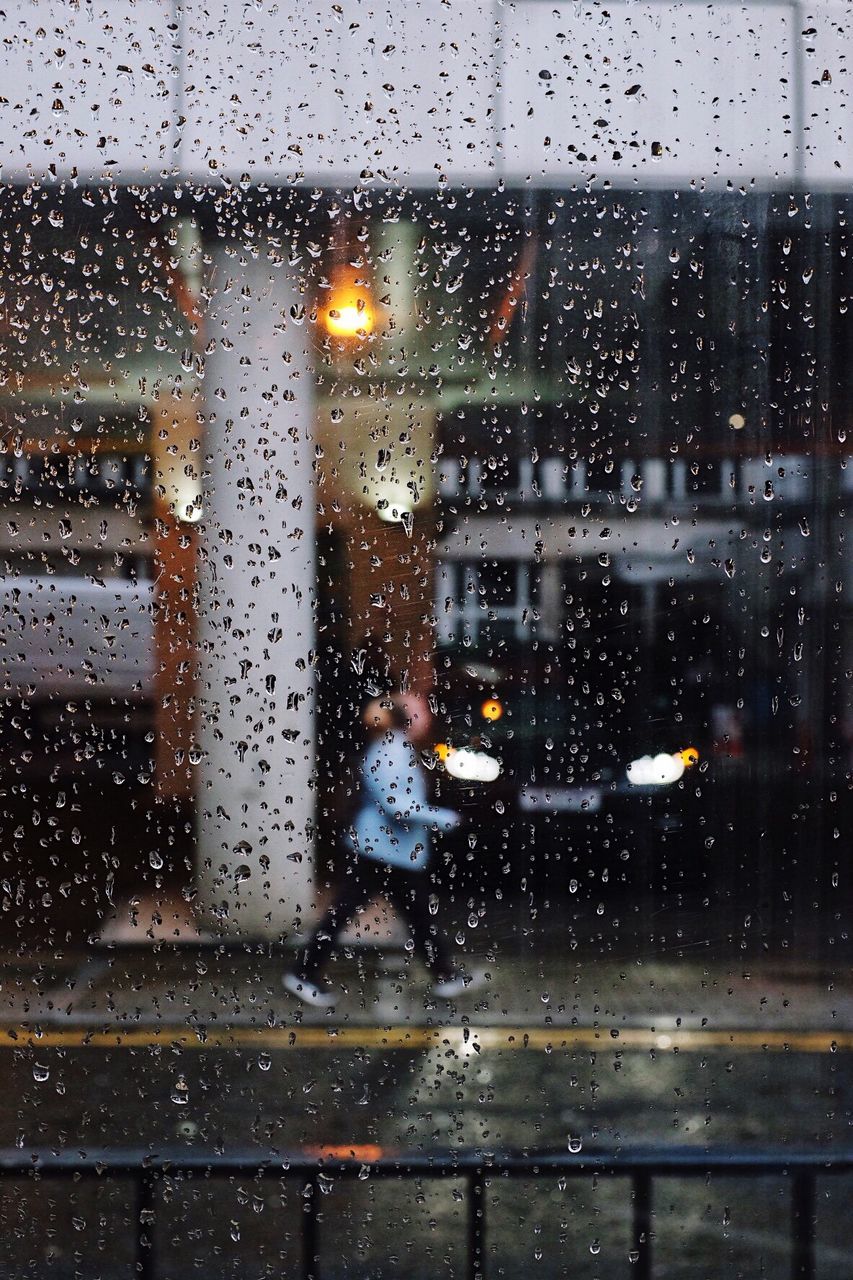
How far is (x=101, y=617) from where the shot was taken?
1.68m

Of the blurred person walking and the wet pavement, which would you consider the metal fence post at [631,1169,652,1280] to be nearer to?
the wet pavement

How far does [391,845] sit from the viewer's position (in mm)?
1649

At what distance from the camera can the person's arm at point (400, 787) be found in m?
1.65

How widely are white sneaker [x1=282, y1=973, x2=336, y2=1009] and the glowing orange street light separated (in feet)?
3.85

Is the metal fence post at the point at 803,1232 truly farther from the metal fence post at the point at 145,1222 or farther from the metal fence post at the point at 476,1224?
the metal fence post at the point at 145,1222

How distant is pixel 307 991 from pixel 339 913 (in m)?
0.15

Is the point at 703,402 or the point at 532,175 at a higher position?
the point at 532,175

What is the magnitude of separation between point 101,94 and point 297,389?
2.23 feet

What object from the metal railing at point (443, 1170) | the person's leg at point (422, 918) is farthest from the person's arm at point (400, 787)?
the metal railing at point (443, 1170)

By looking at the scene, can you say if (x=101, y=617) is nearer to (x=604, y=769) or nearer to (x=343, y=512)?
(x=343, y=512)

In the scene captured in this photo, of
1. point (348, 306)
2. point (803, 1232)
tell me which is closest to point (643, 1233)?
point (803, 1232)

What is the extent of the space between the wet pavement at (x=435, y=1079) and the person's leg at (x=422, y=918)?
0.12ft

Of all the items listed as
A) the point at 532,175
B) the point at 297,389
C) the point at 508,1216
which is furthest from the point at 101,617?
the point at 508,1216

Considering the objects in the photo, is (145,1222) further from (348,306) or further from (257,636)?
(348,306)
